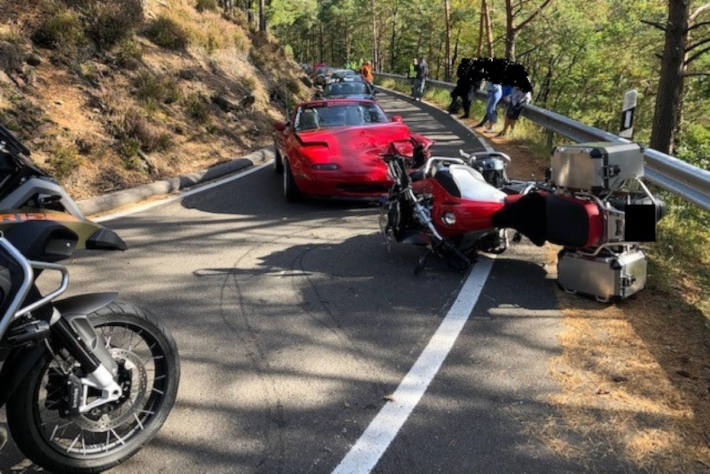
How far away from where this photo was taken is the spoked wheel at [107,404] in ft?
8.58

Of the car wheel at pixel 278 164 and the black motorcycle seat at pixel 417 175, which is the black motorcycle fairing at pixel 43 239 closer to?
the black motorcycle seat at pixel 417 175

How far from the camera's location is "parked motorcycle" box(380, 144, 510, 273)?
5.48 m

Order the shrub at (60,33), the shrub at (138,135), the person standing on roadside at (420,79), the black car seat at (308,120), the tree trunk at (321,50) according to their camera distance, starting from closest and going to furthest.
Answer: the black car seat at (308,120) → the shrub at (138,135) → the shrub at (60,33) → the person standing on roadside at (420,79) → the tree trunk at (321,50)

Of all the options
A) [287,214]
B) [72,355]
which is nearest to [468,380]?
[72,355]

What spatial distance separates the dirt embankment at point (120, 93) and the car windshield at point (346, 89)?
1.95 metres

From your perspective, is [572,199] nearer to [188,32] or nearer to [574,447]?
[574,447]

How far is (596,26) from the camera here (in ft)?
116

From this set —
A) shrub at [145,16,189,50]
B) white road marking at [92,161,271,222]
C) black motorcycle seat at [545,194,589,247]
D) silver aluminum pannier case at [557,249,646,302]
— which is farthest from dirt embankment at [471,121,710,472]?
shrub at [145,16,189,50]

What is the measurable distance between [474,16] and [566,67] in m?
12.6

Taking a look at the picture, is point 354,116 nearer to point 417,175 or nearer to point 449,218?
point 417,175

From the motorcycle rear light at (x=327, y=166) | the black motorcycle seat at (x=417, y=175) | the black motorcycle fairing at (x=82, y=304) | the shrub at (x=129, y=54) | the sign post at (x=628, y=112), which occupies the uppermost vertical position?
the shrub at (x=129, y=54)

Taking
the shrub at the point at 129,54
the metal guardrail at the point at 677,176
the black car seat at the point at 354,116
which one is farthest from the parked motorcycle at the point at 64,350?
the shrub at the point at 129,54

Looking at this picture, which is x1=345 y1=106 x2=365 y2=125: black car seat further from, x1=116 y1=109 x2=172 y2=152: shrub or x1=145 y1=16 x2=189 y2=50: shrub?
x1=145 y1=16 x2=189 y2=50: shrub

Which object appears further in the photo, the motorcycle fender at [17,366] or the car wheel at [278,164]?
the car wheel at [278,164]
